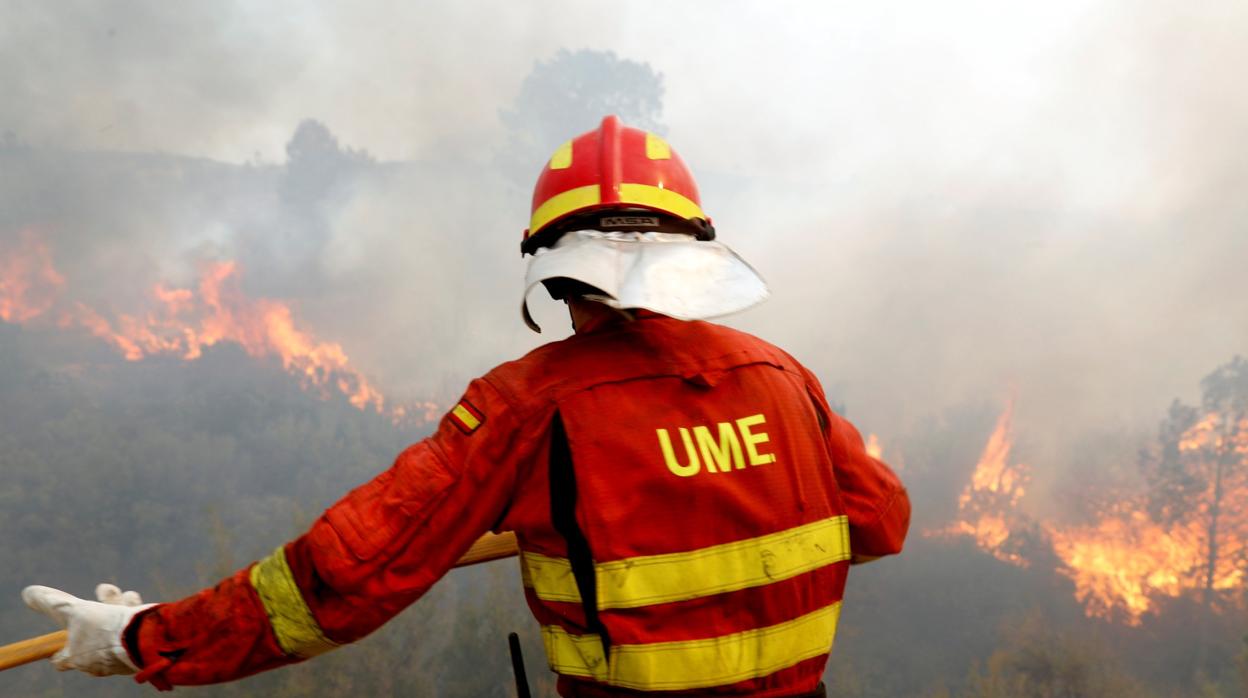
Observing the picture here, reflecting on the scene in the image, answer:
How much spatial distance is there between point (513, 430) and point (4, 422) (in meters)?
60.2

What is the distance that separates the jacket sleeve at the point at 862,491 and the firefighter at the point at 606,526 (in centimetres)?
38

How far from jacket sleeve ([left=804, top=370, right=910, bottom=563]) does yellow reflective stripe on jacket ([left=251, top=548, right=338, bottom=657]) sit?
69.1 inches

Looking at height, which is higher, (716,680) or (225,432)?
(225,432)

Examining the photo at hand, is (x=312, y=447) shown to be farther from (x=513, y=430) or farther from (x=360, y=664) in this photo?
(x=513, y=430)

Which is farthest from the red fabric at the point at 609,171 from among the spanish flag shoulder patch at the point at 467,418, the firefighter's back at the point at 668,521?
the spanish flag shoulder patch at the point at 467,418

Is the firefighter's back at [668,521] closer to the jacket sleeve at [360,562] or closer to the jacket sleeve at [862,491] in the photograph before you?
the jacket sleeve at [360,562]

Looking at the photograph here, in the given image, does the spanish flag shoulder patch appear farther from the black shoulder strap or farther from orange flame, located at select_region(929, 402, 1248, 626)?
orange flame, located at select_region(929, 402, 1248, 626)

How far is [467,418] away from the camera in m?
1.87

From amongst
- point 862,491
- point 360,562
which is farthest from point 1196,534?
point 360,562

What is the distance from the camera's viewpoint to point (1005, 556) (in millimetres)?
77375

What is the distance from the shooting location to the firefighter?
1.80 meters

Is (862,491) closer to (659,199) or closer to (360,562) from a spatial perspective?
(659,199)

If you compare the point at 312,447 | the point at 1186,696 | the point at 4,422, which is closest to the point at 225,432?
the point at 312,447

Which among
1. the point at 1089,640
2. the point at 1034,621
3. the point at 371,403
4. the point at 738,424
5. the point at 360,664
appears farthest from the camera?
the point at 371,403
